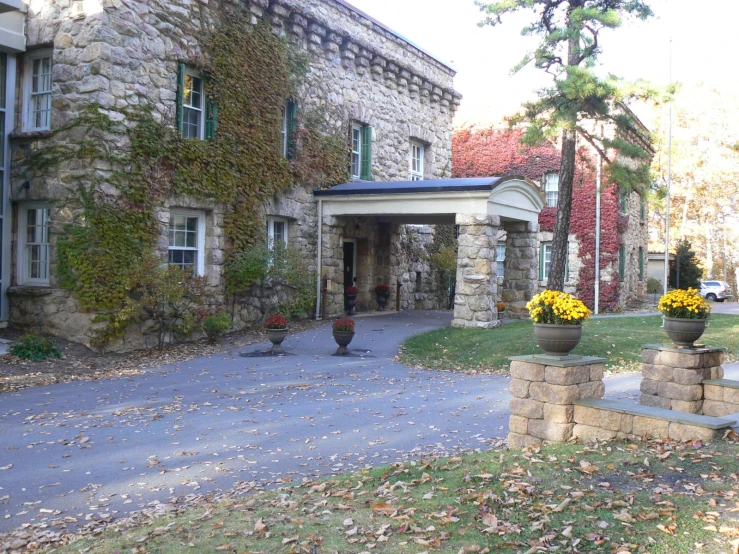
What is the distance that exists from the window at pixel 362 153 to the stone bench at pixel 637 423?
596 inches

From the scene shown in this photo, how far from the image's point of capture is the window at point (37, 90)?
13922 millimetres

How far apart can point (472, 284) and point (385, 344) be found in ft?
9.35

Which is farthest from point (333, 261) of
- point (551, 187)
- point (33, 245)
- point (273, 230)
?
point (551, 187)

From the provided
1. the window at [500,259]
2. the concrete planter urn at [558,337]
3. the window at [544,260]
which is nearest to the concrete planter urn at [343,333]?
the concrete planter urn at [558,337]

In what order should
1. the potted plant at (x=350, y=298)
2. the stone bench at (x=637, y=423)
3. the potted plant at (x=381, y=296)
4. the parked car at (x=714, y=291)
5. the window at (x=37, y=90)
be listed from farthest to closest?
1. the parked car at (x=714, y=291)
2. the potted plant at (x=381, y=296)
3. the potted plant at (x=350, y=298)
4. the window at (x=37, y=90)
5. the stone bench at (x=637, y=423)

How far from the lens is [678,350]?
27.6ft

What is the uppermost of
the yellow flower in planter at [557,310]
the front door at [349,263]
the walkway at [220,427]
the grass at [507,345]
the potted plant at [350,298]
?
the front door at [349,263]

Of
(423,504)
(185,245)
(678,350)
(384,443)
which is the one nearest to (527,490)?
(423,504)

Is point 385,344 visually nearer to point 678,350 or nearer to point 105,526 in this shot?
point 678,350

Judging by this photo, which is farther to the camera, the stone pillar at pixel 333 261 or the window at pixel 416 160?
the window at pixel 416 160

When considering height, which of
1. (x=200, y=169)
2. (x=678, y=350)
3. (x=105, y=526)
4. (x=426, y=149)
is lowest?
(x=105, y=526)

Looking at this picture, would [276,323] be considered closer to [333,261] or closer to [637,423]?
[333,261]

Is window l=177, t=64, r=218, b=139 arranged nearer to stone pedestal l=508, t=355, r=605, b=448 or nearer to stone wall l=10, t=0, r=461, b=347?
stone wall l=10, t=0, r=461, b=347

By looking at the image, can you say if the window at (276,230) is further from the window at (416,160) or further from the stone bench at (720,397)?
the stone bench at (720,397)
